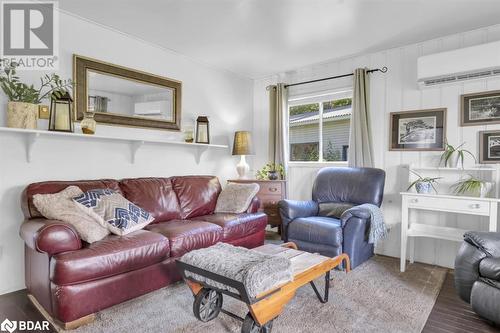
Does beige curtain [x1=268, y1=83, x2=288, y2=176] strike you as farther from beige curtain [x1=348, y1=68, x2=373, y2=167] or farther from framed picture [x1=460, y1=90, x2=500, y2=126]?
framed picture [x1=460, y1=90, x2=500, y2=126]

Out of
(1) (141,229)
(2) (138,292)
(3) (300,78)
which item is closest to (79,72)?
(1) (141,229)

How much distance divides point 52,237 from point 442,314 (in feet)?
8.92

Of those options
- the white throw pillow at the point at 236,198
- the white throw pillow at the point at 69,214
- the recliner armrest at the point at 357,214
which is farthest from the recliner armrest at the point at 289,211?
the white throw pillow at the point at 69,214

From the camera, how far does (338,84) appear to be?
397 centimetres

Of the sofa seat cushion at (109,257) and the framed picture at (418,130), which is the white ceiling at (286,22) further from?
the sofa seat cushion at (109,257)

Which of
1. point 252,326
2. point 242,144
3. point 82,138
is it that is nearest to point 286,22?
point 242,144

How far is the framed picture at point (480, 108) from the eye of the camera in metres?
2.89

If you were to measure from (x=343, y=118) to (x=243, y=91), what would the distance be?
1.65m

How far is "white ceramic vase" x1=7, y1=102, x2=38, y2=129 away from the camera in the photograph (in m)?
2.31

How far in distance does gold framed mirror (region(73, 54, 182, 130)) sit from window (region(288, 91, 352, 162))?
70.3 inches

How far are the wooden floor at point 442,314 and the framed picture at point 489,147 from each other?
1401mm

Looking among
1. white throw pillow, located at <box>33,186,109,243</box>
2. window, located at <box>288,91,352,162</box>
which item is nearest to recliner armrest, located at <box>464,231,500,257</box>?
window, located at <box>288,91,352,162</box>

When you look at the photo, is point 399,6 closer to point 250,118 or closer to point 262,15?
point 262,15

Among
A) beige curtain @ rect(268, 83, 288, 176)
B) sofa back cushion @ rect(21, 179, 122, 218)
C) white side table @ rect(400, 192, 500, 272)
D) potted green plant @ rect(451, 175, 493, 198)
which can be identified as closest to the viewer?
sofa back cushion @ rect(21, 179, 122, 218)
